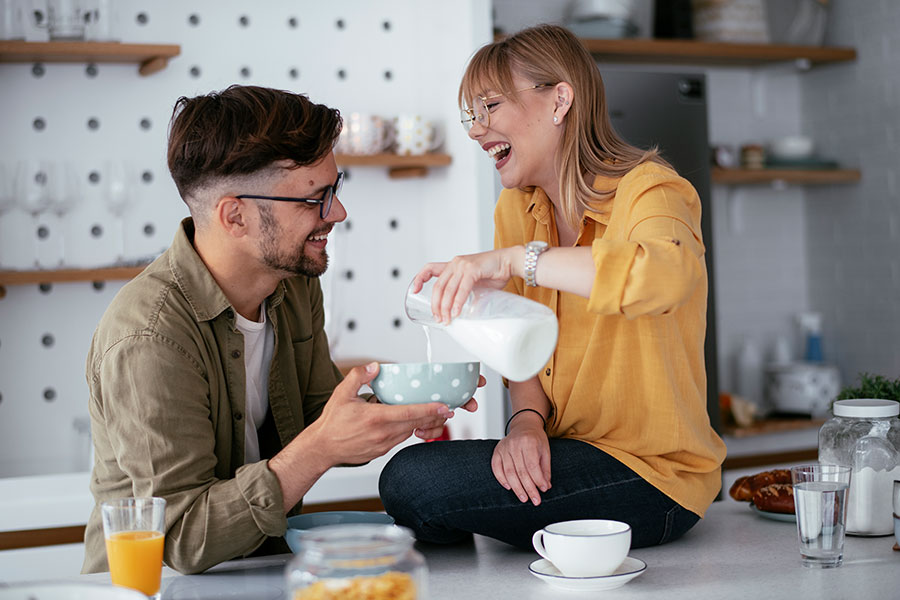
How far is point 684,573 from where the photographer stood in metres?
1.32

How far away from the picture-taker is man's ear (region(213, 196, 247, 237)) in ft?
5.29

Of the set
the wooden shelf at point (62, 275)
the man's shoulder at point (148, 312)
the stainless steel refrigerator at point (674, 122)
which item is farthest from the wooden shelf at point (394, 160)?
the man's shoulder at point (148, 312)

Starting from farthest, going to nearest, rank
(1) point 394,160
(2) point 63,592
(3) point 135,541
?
(1) point 394,160
(3) point 135,541
(2) point 63,592

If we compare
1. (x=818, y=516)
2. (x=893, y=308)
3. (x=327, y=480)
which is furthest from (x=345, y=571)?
(x=893, y=308)

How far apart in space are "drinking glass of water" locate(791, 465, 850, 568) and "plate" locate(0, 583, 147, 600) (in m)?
0.81

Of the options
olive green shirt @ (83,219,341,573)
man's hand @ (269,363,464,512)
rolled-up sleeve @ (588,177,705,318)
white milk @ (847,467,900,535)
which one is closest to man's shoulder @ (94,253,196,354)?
olive green shirt @ (83,219,341,573)

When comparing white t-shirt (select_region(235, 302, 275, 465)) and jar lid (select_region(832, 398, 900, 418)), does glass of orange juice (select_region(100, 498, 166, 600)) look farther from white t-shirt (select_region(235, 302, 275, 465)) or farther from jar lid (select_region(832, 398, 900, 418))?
jar lid (select_region(832, 398, 900, 418))

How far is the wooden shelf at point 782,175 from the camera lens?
11.6ft

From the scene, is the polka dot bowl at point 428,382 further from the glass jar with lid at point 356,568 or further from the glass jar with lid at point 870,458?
the glass jar with lid at point 870,458

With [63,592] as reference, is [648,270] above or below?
above

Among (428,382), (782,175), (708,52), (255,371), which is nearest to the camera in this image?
(428,382)

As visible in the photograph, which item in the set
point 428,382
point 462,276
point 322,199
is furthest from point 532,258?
point 322,199

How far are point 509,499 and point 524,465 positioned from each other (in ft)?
0.18

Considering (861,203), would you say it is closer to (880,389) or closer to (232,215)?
(880,389)
